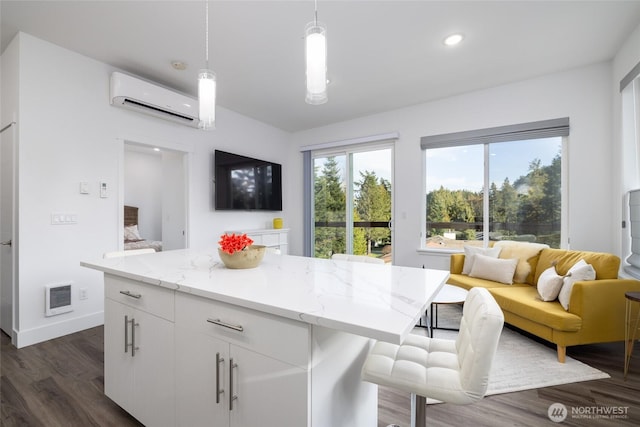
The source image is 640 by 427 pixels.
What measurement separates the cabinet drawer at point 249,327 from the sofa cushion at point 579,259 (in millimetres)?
2868

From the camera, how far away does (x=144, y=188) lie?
6277 millimetres

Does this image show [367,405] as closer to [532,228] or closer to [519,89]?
[532,228]

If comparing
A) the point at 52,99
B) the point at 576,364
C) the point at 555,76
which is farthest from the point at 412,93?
the point at 52,99

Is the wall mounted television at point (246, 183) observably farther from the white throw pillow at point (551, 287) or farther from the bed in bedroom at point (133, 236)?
the white throw pillow at point (551, 287)

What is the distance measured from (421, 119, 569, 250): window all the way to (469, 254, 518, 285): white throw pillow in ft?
2.18

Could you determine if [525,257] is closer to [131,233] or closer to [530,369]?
[530,369]

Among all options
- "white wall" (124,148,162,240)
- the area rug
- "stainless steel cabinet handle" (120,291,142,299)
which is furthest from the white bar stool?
"white wall" (124,148,162,240)

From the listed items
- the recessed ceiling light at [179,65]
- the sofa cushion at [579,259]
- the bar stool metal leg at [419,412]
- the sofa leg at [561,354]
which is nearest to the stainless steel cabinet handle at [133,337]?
the bar stool metal leg at [419,412]

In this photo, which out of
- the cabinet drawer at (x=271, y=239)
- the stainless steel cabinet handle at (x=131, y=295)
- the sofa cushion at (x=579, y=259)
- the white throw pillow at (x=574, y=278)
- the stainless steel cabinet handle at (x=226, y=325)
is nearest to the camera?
the stainless steel cabinet handle at (x=226, y=325)

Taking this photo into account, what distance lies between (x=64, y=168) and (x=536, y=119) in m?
5.07

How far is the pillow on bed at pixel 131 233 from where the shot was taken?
5344 mm

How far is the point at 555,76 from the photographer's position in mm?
3223

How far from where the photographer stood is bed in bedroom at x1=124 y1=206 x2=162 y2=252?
15.6ft

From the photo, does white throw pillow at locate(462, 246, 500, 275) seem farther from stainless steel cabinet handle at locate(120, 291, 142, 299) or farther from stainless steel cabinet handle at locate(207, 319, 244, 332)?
stainless steel cabinet handle at locate(120, 291, 142, 299)
